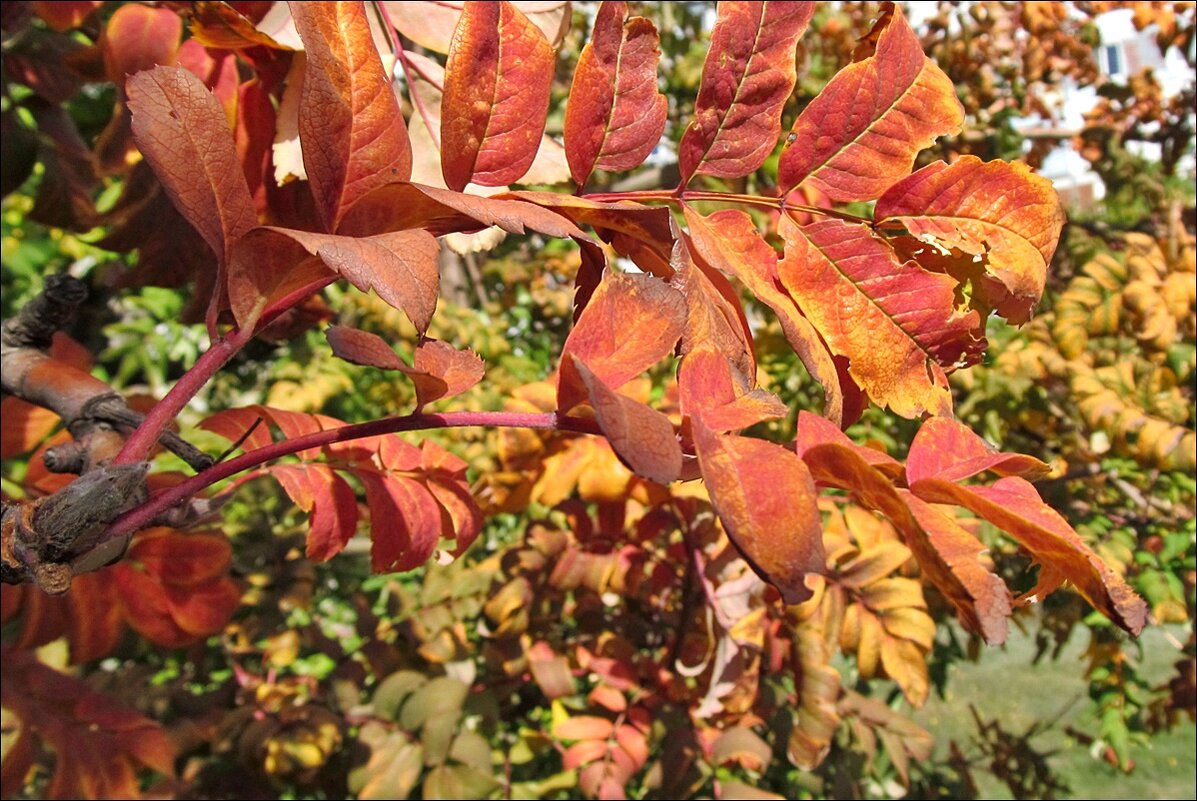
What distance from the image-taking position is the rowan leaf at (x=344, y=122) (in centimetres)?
42

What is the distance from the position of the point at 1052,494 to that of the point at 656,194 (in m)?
1.46

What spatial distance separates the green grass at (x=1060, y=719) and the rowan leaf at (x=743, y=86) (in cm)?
249

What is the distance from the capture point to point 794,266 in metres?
0.46

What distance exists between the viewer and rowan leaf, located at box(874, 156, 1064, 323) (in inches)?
18.0

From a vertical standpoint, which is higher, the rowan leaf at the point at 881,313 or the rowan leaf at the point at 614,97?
the rowan leaf at the point at 614,97

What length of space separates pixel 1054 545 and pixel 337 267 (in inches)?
11.1

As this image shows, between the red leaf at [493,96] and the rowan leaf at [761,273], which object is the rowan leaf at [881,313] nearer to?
the rowan leaf at [761,273]

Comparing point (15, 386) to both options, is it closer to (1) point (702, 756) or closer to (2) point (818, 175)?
(2) point (818, 175)

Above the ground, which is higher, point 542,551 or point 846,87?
point 846,87

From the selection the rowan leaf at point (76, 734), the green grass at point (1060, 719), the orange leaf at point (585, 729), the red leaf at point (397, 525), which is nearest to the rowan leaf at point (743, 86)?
the red leaf at point (397, 525)

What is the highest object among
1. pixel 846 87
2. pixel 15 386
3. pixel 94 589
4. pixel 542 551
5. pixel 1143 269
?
pixel 846 87

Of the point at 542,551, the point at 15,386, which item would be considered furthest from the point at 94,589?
the point at 542,551

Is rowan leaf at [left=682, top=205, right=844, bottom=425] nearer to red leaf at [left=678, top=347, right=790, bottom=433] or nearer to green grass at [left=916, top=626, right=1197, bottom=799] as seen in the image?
red leaf at [left=678, top=347, right=790, bottom=433]

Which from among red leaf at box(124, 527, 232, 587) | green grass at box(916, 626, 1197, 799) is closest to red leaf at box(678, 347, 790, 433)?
red leaf at box(124, 527, 232, 587)
